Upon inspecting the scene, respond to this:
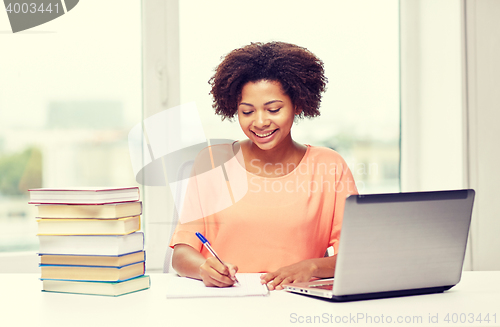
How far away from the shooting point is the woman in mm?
1470

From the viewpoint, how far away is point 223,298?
970 millimetres

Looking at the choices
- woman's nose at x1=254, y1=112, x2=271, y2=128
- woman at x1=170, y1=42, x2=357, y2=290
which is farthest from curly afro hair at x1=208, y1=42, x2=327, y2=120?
woman's nose at x1=254, y1=112, x2=271, y2=128

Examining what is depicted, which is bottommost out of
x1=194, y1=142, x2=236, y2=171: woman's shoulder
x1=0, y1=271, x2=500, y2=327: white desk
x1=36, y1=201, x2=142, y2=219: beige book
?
x1=0, y1=271, x2=500, y2=327: white desk

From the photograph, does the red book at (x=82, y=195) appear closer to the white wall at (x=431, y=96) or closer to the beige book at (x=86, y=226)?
the beige book at (x=86, y=226)

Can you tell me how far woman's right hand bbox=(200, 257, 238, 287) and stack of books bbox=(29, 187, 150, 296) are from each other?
0.15m

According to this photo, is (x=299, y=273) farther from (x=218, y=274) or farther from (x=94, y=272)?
(x=94, y=272)

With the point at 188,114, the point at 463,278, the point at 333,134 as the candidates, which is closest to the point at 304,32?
the point at 333,134

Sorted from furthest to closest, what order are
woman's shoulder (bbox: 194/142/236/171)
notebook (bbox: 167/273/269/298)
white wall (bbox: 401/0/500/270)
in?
white wall (bbox: 401/0/500/270)
woman's shoulder (bbox: 194/142/236/171)
notebook (bbox: 167/273/269/298)

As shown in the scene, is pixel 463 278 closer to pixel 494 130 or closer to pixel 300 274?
pixel 300 274

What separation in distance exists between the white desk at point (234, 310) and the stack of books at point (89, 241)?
3cm

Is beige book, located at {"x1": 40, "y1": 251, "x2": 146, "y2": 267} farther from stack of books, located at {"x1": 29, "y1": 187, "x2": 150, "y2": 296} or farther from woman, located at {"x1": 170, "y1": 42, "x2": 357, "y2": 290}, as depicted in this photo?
woman, located at {"x1": 170, "y1": 42, "x2": 357, "y2": 290}

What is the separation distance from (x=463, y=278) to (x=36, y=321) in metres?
1.02

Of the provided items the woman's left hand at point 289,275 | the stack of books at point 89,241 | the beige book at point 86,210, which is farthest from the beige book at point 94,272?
the woman's left hand at point 289,275

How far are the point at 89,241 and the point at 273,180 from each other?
691mm
